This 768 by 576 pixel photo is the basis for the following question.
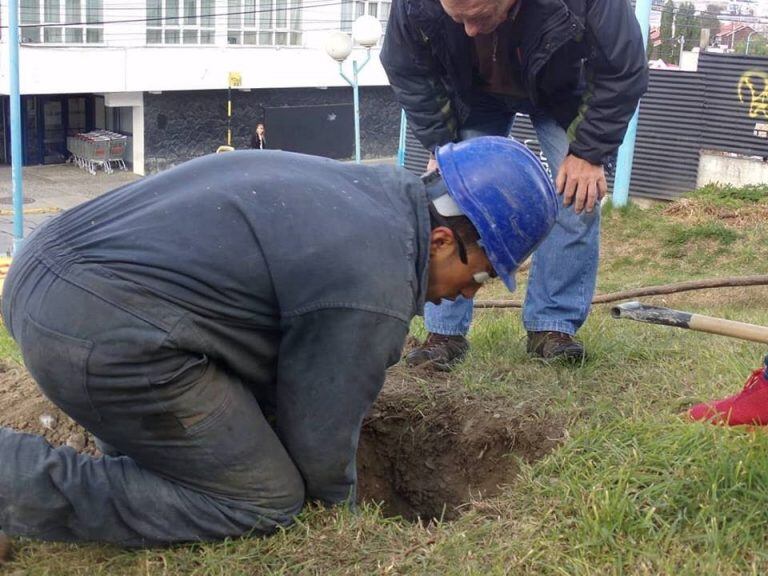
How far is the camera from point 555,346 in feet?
13.5

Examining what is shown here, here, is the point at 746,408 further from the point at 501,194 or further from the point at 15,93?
the point at 15,93

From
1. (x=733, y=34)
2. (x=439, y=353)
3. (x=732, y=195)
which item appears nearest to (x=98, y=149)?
(x=732, y=195)

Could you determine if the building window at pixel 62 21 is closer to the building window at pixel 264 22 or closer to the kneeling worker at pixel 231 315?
the building window at pixel 264 22

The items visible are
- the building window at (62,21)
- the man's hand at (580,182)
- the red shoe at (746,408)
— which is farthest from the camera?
the building window at (62,21)

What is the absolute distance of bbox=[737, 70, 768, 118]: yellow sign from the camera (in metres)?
14.1

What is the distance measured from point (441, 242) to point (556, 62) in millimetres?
1379

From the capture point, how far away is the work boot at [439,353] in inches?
165

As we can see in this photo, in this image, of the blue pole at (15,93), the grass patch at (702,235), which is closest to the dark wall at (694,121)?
the grass patch at (702,235)

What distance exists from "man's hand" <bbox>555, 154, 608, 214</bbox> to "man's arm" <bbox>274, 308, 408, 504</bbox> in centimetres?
154

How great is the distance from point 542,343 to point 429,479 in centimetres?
81

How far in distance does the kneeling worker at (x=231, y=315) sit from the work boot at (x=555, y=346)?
127 centimetres

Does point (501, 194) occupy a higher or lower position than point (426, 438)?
higher

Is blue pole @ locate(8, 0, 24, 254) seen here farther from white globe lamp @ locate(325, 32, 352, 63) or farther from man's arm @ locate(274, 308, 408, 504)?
man's arm @ locate(274, 308, 408, 504)

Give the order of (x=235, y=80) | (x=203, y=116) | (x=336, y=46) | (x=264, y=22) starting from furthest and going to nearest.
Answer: (x=264, y=22) → (x=203, y=116) → (x=235, y=80) → (x=336, y=46)
